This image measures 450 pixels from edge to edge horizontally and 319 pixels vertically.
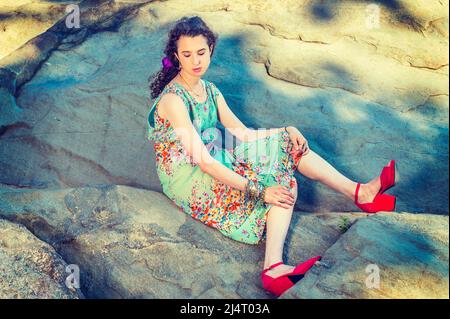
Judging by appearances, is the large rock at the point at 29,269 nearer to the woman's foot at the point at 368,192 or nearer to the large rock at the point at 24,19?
the woman's foot at the point at 368,192

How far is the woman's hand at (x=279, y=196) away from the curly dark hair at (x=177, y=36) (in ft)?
3.14

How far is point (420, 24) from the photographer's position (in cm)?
484

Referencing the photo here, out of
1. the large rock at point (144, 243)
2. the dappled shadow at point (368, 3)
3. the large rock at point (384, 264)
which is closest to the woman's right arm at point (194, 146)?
the large rock at point (144, 243)

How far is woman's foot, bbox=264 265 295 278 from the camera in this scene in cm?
273

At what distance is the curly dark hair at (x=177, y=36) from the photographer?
316 cm


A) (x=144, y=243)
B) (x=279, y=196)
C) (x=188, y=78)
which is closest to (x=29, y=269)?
(x=144, y=243)

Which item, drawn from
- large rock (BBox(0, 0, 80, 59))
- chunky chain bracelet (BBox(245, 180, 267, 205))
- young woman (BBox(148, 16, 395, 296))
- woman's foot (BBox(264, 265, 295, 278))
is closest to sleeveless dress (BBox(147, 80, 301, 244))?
young woman (BBox(148, 16, 395, 296))

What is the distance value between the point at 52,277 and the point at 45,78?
2195 mm

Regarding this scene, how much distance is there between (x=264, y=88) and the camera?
4312 mm

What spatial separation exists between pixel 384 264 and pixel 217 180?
38.1 inches

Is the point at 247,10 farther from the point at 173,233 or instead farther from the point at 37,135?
the point at 173,233

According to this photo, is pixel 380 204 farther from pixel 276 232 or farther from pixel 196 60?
pixel 196 60

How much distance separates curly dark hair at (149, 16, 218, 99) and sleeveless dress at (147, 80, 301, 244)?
0.15 meters

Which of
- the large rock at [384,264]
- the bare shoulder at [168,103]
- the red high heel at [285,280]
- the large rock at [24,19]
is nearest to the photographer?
the large rock at [384,264]
